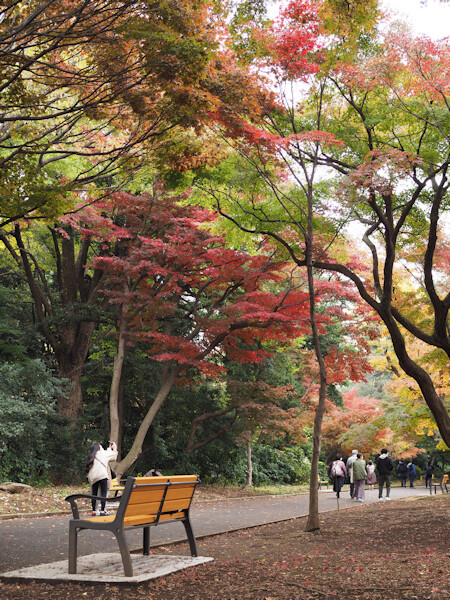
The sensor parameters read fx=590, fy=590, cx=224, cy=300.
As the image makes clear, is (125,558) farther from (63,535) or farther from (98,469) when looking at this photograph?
(98,469)

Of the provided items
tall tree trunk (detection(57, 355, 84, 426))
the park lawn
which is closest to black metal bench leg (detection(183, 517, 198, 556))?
the park lawn

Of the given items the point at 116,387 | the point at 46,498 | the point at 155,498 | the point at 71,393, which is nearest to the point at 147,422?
the point at 116,387

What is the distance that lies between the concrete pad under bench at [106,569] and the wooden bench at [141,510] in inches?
6.1

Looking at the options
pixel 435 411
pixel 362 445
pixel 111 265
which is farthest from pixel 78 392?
pixel 362 445

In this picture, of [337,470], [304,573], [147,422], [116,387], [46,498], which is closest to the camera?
[304,573]

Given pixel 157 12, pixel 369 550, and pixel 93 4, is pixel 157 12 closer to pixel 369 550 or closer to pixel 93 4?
pixel 93 4

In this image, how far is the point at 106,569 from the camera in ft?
18.6

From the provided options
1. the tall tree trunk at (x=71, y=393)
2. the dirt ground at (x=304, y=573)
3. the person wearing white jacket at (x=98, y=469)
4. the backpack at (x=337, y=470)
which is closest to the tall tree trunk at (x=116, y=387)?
the tall tree trunk at (x=71, y=393)

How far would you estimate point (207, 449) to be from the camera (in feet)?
72.3

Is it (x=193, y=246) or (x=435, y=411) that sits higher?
(x=193, y=246)

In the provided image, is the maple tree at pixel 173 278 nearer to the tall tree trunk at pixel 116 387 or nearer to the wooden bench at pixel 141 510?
the tall tree trunk at pixel 116 387

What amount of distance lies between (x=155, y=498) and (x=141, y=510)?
238 mm

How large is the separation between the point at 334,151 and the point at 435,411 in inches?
219

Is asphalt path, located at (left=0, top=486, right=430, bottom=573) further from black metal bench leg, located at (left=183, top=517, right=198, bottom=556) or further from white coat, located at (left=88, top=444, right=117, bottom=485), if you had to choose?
black metal bench leg, located at (left=183, top=517, right=198, bottom=556)
